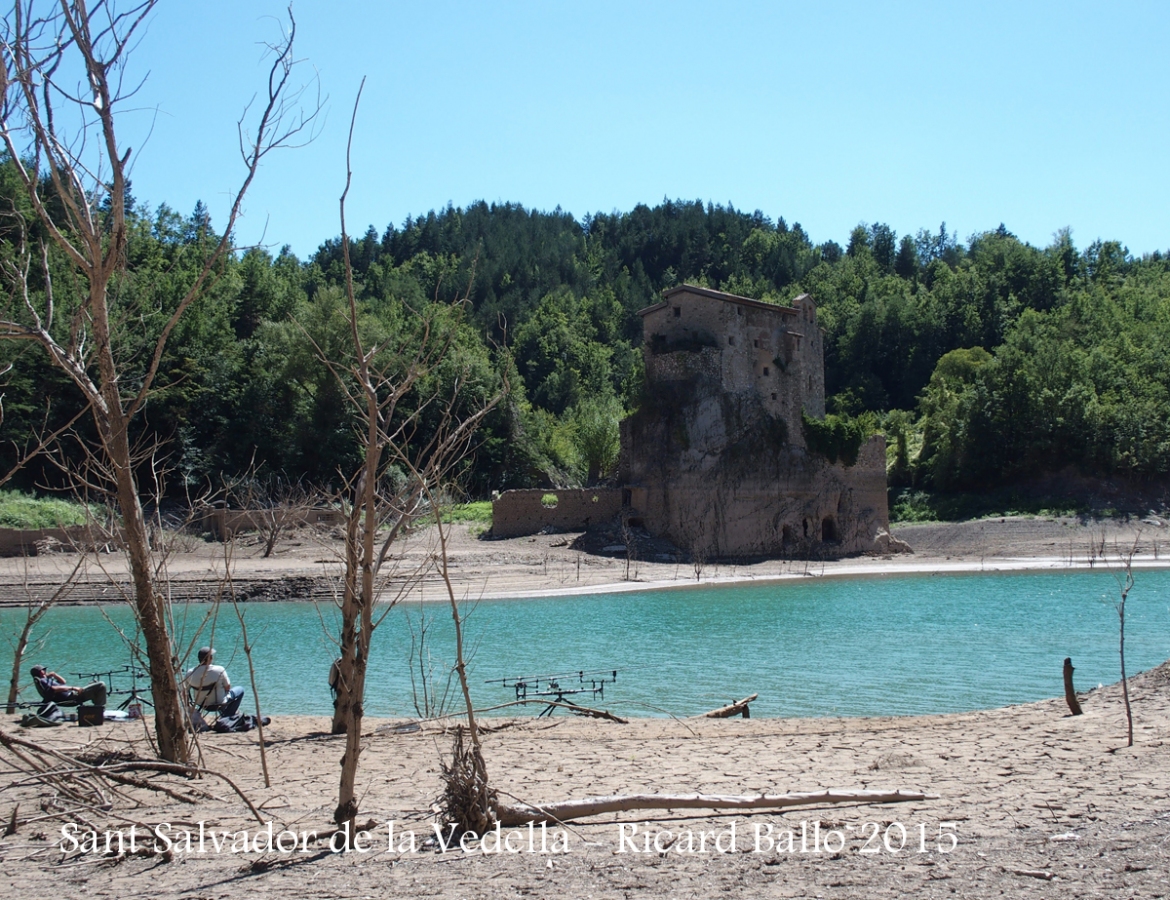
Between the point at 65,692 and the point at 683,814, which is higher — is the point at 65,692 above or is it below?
below

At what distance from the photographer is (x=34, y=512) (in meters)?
36.8

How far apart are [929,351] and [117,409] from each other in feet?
284

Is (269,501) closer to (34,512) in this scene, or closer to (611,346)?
(34,512)

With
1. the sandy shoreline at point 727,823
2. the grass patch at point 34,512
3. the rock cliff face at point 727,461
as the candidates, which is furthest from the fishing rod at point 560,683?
the rock cliff face at point 727,461

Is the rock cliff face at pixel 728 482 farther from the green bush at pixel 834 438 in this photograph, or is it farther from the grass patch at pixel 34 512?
the grass patch at pixel 34 512

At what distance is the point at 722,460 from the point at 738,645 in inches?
918

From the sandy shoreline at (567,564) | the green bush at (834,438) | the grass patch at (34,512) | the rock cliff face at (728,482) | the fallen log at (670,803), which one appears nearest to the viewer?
the fallen log at (670,803)

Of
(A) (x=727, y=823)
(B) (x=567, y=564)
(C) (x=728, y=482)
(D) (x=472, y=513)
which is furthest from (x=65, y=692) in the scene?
(C) (x=728, y=482)

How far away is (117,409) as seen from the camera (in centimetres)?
812

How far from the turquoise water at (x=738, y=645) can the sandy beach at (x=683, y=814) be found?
65.1 inches

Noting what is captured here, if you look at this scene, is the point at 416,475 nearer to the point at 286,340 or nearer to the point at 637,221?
the point at 286,340

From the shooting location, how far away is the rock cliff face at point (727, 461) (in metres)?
43.8

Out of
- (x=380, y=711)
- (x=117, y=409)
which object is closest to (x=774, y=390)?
(x=380, y=711)

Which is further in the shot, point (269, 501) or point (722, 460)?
point (722, 460)
